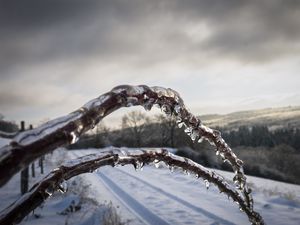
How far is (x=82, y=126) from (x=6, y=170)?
145mm

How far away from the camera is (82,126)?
0.54 meters

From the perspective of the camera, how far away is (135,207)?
11555mm

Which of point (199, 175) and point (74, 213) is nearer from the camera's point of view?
point (199, 175)

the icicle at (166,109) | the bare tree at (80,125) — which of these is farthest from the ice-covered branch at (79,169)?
the icicle at (166,109)

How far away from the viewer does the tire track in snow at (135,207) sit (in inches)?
381

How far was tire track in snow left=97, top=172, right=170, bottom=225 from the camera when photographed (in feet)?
31.8

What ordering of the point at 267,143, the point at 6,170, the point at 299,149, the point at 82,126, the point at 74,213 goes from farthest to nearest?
the point at 267,143 < the point at 299,149 < the point at 74,213 < the point at 82,126 < the point at 6,170

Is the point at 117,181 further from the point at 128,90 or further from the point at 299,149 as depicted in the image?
the point at 299,149

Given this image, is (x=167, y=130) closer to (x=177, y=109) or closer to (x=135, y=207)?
(x=135, y=207)

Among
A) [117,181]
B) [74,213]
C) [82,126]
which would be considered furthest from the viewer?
[117,181]

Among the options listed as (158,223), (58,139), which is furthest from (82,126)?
(158,223)

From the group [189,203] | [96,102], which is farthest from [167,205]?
[96,102]

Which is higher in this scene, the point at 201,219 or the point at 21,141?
the point at 21,141

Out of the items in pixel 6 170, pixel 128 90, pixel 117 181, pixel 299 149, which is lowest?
pixel 299 149
